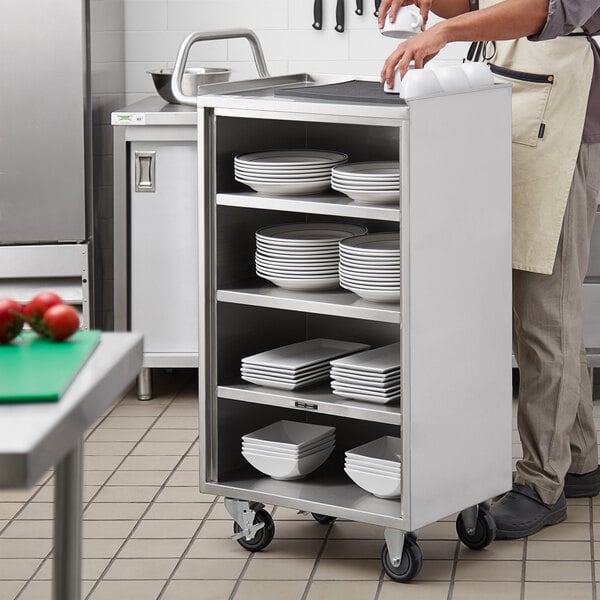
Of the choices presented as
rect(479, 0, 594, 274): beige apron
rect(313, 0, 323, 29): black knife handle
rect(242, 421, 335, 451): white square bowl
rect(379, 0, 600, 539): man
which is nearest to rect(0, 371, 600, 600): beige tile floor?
rect(379, 0, 600, 539): man

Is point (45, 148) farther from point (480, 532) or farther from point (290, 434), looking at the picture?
point (480, 532)

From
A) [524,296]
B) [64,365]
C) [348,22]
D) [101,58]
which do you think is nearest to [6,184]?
[101,58]

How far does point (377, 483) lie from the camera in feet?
10.5

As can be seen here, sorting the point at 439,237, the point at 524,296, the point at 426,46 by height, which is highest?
the point at 426,46

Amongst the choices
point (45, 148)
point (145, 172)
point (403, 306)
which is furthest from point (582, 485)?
point (45, 148)

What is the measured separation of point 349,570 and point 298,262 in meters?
0.81

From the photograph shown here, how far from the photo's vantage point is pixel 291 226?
11.5 ft

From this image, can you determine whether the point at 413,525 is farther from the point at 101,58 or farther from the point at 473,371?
the point at 101,58

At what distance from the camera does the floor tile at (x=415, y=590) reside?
312cm

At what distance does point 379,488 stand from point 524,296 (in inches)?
27.7

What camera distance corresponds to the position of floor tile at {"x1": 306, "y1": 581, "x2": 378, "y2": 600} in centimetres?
314

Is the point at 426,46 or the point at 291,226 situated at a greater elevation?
the point at 426,46

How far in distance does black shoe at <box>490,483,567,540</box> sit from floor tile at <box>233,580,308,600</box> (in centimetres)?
62

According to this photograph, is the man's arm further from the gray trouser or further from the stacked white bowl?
the stacked white bowl
